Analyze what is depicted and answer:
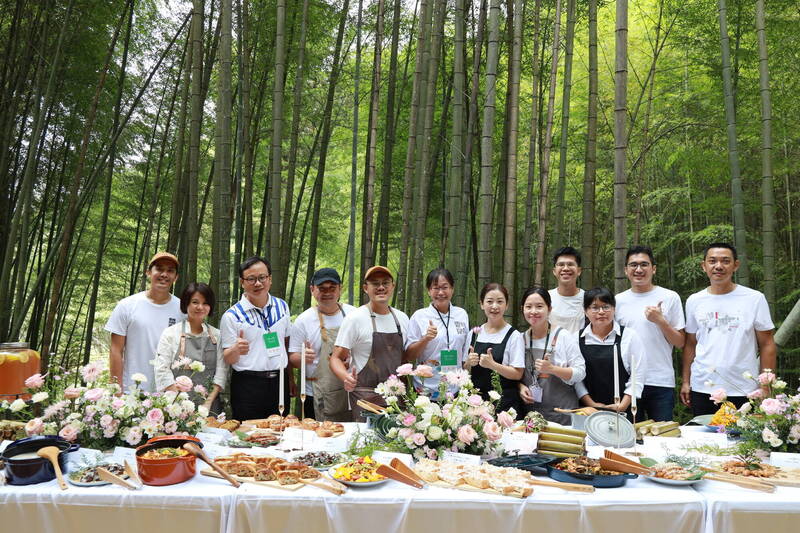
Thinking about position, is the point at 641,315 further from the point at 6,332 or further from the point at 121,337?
the point at 6,332

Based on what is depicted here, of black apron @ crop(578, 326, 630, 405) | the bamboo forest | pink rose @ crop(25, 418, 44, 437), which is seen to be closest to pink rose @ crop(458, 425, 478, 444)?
black apron @ crop(578, 326, 630, 405)

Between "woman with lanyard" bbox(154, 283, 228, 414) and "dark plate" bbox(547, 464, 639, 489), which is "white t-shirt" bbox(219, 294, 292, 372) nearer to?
"woman with lanyard" bbox(154, 283, 228, 414)

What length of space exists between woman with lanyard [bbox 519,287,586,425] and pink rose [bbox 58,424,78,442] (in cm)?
175

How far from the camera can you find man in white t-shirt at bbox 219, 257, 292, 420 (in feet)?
8.77

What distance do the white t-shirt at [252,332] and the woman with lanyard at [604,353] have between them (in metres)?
1.40

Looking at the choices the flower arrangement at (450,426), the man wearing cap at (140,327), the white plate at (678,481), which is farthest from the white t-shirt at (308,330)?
the white plate at (678,481)

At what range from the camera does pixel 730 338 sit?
273 centimetres

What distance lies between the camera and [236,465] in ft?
5.75

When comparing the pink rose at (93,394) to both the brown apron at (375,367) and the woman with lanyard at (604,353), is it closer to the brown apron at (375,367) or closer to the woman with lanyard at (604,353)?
the brown apron at (375,367)

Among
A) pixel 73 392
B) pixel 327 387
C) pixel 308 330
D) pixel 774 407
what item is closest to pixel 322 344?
pixel 308 330

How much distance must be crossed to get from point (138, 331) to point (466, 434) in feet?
5.70

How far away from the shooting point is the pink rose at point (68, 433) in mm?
1889

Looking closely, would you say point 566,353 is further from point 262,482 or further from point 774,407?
point 262,482

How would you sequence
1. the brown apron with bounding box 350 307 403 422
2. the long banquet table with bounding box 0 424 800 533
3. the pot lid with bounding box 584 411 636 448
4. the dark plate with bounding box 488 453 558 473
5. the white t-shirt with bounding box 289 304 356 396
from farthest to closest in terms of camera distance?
1. the white t-shirt with bounding box 289 304 356 396
2. the brown apron with bounding box 350 307 403 422
3. the pot lid with bounding box 584 411 636 448
4. the dark plate with bounding box 488 453 558 473
5. the long banquet table with bounding box 0 424 800 533
